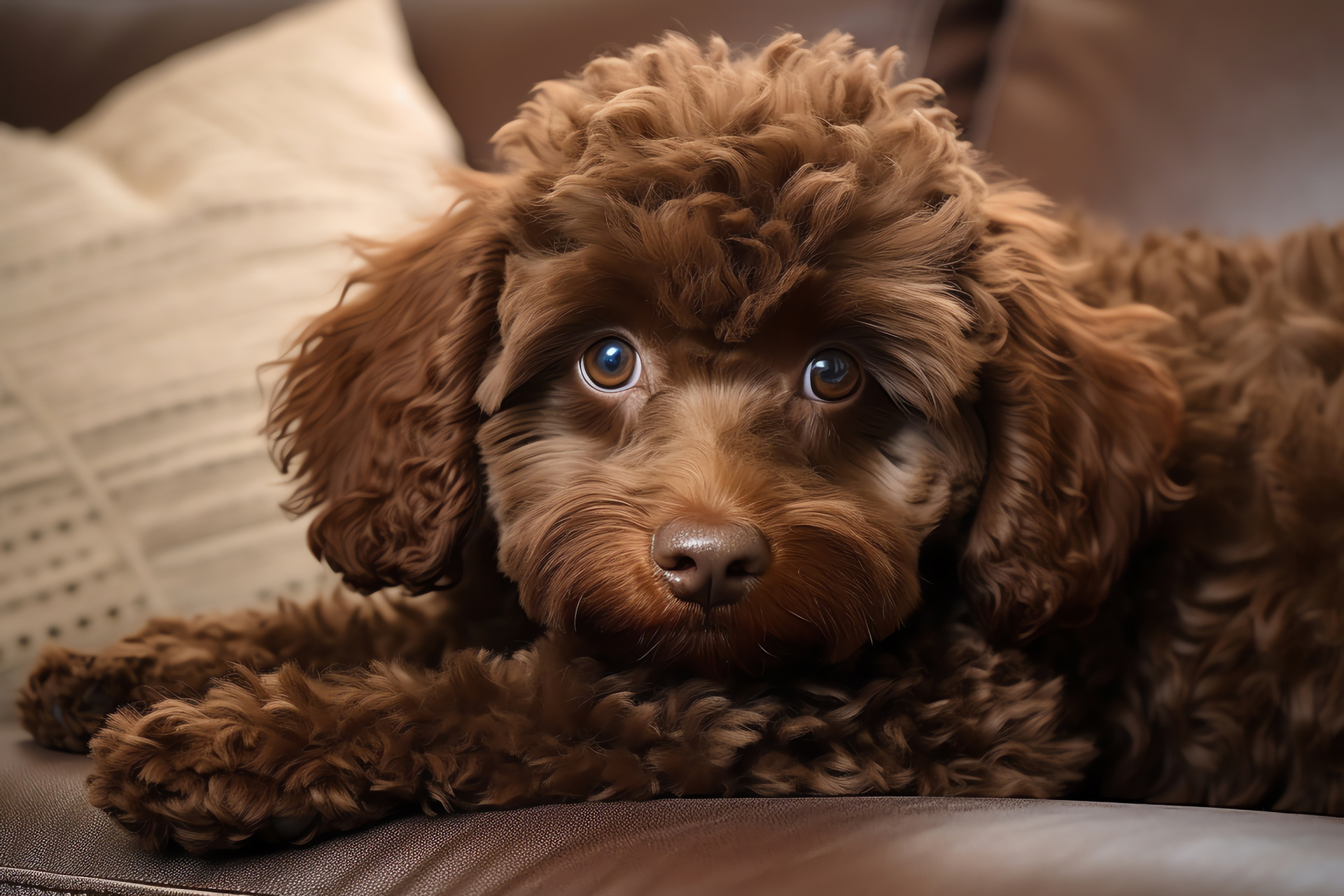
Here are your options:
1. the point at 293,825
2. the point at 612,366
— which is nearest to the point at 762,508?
the point at 612,366

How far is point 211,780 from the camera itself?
3.78ft

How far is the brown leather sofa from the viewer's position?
0.99m

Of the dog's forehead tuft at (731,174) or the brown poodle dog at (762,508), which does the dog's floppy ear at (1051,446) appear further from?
the dog's forehead tuft at (731,174)

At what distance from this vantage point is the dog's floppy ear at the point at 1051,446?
1.55 m

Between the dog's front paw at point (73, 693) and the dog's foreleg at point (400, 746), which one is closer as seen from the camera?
the dog's foreleg at point (400, 746)

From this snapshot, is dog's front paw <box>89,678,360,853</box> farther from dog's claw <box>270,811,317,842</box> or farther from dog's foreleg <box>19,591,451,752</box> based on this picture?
dog's foreleg <box>19,591,451,752</box>

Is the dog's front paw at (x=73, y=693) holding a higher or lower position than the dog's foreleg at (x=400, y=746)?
lower

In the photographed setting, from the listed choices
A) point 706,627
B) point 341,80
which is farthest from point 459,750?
point 341,80

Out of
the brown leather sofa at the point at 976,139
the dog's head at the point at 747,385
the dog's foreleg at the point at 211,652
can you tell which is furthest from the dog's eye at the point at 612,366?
the brown leather sofa at the point at 976,139

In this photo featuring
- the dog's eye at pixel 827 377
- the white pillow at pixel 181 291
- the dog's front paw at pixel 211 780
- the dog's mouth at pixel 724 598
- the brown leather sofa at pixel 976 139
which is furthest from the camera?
the white pillow at pixel 181 291

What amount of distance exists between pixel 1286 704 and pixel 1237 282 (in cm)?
76

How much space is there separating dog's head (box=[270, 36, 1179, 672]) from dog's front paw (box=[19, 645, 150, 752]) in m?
0.40

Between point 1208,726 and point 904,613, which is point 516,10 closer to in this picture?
point 904,613

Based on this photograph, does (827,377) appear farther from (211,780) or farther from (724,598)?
(211,780)
